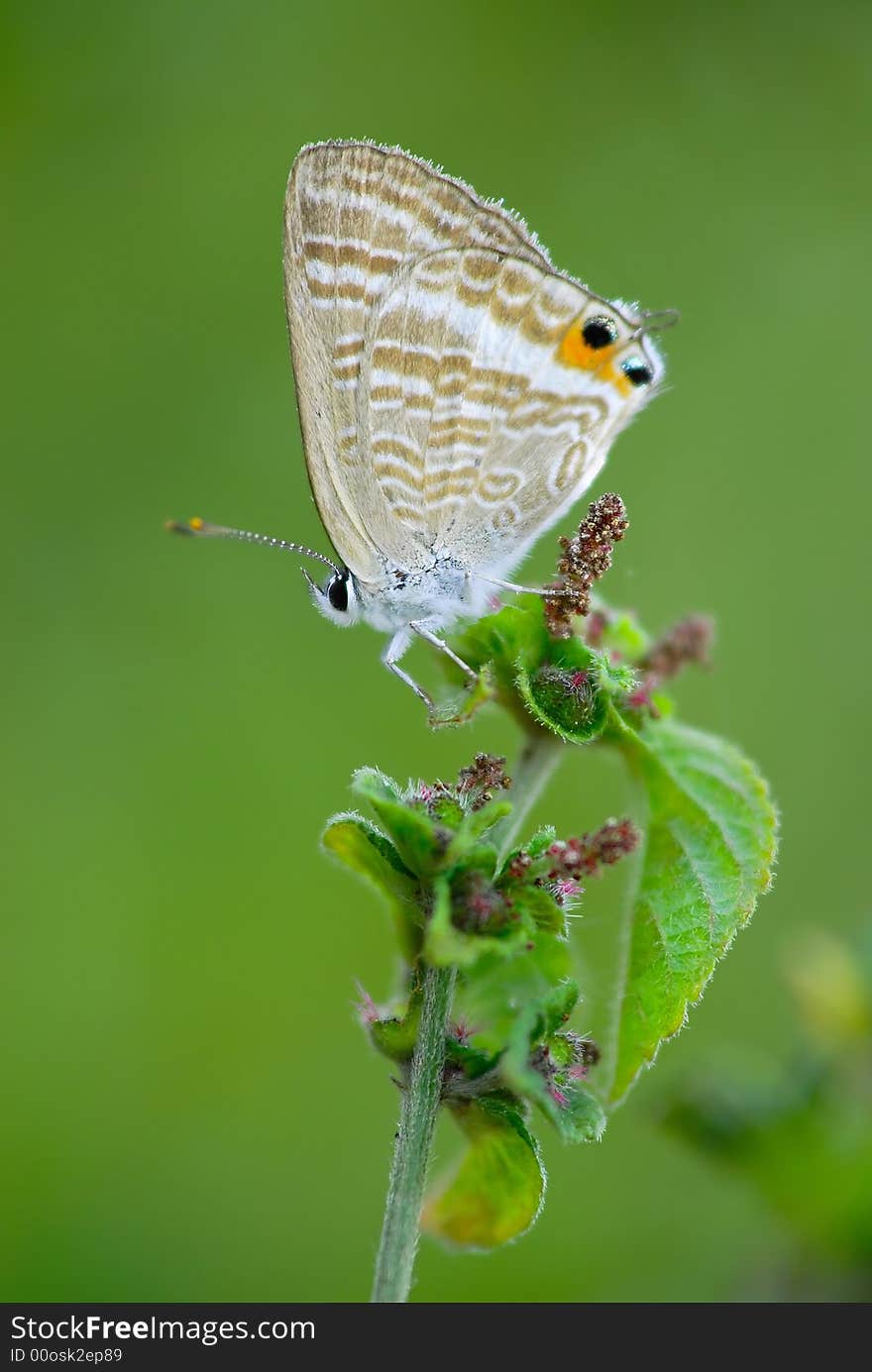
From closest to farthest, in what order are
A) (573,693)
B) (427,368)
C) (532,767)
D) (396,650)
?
1. (573,693)
2. (532,767)
3. (427,368)
4. (396,650)

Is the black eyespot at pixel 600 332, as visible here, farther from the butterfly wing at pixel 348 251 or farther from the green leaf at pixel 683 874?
the green leaf at pixel 683 874

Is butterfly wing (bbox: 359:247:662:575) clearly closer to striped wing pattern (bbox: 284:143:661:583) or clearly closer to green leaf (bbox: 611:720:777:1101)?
striped wing pattern (bbox: 284:143:661:583)

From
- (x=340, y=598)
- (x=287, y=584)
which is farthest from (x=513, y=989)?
(x=287, y=584)

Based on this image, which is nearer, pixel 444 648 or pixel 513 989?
pixel 513 989

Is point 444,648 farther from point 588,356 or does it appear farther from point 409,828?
point 588,356

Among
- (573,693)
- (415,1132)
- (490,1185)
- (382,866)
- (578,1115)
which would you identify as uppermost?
(573,693)
